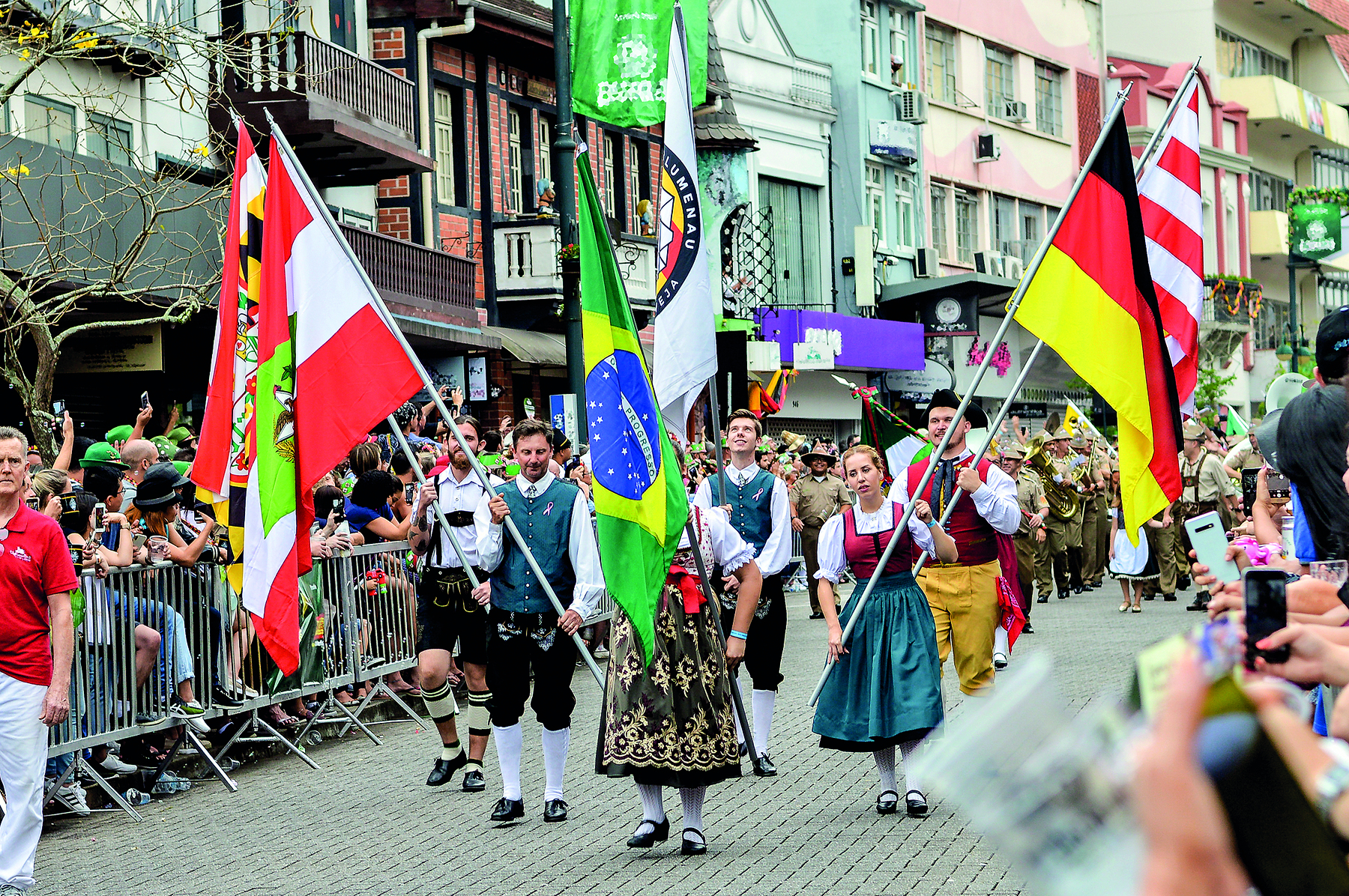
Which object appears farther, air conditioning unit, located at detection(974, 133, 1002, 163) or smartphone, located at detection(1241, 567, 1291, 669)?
air conditioning unit, located at detection(974, 133, 1002, 163)

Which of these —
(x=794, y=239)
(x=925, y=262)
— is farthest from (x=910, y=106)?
(x=794, y=239)

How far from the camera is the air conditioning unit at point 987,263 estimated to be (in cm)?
4084

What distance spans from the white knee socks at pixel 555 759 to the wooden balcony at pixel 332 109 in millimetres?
11810

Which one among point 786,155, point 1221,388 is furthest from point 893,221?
point 1221,388

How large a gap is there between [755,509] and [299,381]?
269cm

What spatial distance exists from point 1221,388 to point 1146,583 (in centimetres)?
2794

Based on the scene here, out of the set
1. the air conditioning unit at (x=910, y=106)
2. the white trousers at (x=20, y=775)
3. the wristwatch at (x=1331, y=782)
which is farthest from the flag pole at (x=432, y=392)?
the air conditioning unit at (x=910, y=106)

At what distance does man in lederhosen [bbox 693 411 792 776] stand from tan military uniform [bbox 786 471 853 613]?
10.2 metres

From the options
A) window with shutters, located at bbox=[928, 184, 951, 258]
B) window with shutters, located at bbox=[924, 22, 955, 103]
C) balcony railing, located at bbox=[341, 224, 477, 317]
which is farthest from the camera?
window with shutters, located at bbox=[928, 184, 951, 258]

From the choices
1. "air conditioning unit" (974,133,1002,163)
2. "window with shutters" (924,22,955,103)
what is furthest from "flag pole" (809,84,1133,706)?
"air conditioning unit" (974,133,1002,163)

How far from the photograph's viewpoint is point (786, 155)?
34625 millimetres

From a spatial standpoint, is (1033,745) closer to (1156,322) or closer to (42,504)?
(1156,322)

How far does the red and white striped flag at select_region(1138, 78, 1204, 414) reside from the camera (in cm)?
929

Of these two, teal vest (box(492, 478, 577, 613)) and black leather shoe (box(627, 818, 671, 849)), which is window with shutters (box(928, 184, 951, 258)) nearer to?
teal vest (box(492, 478, 577, 613))
